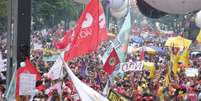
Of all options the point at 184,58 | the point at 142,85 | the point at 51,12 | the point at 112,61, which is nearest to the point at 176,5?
the point at 112,61

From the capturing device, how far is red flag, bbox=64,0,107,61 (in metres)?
12.0

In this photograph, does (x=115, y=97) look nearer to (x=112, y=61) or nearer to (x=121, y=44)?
→ (x=112, y=61)

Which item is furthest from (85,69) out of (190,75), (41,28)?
(41,28)

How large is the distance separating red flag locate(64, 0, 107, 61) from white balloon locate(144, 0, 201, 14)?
238cm

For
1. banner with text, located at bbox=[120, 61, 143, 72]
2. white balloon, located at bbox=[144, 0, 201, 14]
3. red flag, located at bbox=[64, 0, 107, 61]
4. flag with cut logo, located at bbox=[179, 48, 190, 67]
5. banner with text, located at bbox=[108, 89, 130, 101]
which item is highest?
white balloon, located at bbox=[144, 0, 201, 14]

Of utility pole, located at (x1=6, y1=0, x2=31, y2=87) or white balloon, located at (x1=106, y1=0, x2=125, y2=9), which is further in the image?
white balloon, located at (x1=106, y1=0, x2=125, y2=9)

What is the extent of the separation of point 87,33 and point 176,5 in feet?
10.6

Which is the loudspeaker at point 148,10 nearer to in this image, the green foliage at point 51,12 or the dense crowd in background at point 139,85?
the dense crowd in background at point 139,85

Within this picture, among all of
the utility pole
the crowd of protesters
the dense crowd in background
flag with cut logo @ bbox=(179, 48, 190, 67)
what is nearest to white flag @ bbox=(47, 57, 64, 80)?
the dense crowd in background

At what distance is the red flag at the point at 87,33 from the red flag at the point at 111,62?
2307mm

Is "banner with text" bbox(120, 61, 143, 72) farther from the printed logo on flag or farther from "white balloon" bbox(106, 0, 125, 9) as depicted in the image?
"white balloon" bbox(106, 0, 125, 9)

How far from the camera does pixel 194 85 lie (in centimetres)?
1883

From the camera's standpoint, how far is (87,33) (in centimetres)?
1223

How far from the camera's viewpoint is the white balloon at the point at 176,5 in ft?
47.6
